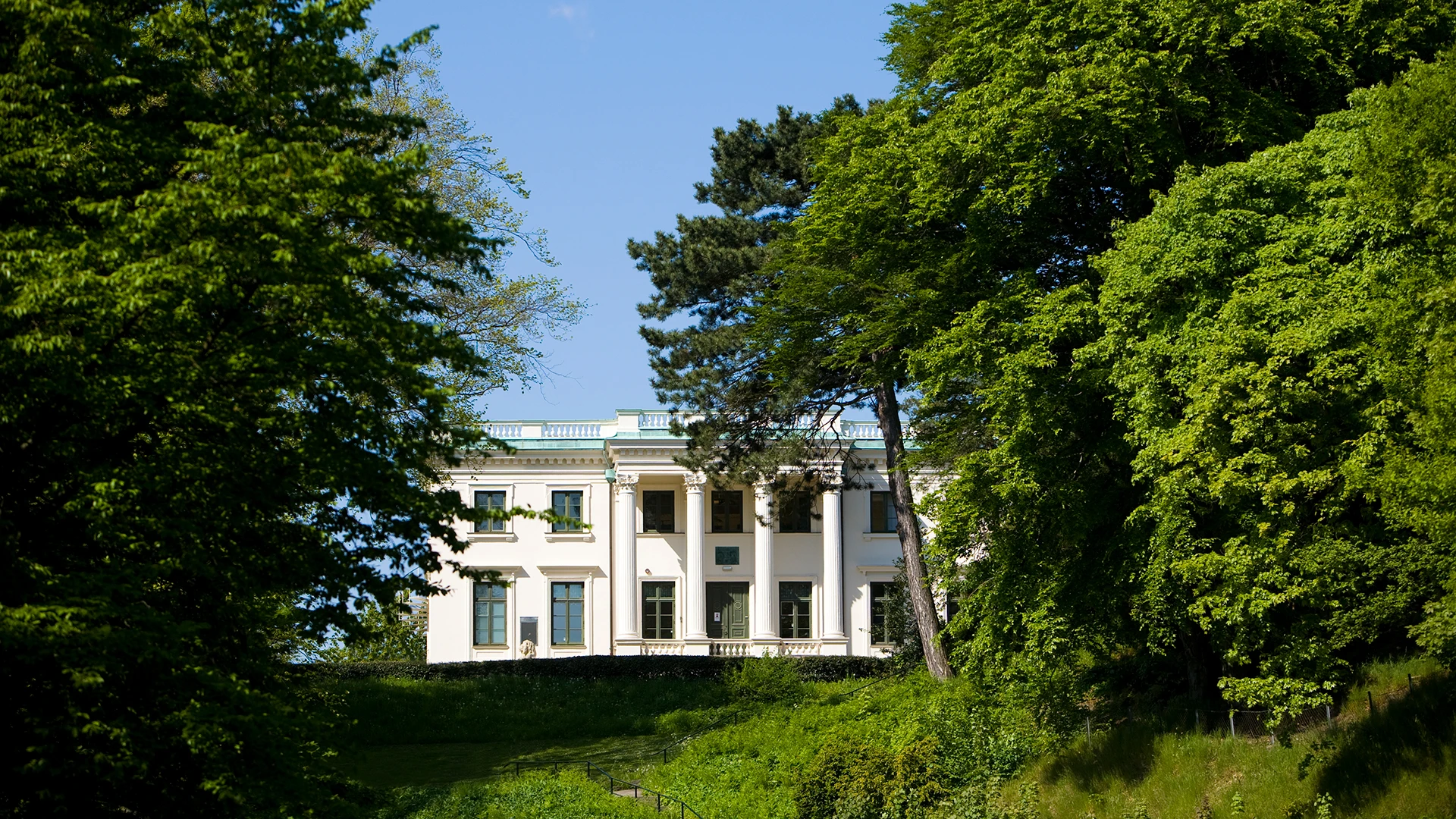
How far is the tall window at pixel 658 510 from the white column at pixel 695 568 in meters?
1.44

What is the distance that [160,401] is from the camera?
12.4m

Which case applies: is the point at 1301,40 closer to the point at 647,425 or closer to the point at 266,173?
the point at 266,173

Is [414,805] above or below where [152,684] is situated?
below

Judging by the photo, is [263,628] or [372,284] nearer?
[372,284]

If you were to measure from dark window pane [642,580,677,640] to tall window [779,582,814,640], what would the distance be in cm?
411

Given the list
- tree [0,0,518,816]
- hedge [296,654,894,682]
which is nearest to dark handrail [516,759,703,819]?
hedge [296,654,894,682]

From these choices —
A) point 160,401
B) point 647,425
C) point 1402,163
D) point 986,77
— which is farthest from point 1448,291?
point 647,425

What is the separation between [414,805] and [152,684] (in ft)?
56.2

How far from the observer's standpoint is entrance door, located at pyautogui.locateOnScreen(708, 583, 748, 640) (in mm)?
54125

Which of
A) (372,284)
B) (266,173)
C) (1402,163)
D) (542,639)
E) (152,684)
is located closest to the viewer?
(266,173)

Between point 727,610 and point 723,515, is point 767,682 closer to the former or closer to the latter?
point 727,610

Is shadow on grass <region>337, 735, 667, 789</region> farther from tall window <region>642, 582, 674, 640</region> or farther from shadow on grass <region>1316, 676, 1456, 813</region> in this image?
shadow on grass <region>1316, 676, 1456, 813</region>

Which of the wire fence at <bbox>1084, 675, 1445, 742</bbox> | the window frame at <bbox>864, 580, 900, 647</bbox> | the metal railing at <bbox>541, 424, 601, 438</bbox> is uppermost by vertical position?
the metal railing at <bbox>541, 424, 601, 438</bbox>

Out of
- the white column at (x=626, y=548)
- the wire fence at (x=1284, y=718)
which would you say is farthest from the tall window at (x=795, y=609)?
the wire fence at (x=1284, y=718)
